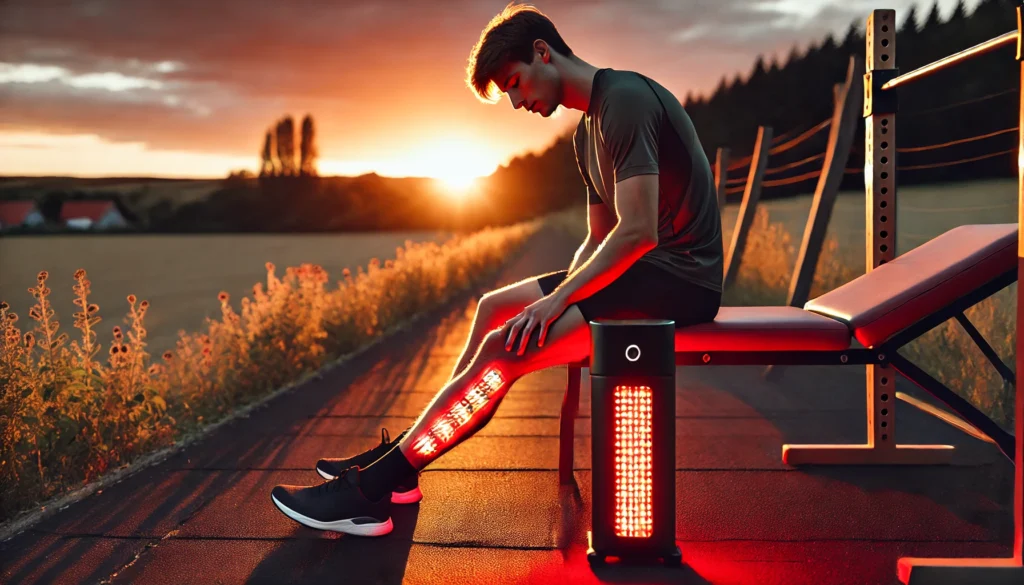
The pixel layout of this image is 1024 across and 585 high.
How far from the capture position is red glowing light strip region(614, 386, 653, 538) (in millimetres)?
2547

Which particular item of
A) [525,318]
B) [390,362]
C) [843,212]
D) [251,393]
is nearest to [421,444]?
[525,318]

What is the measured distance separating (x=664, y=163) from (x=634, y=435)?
96 cm

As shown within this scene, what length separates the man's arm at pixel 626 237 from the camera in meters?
2.61

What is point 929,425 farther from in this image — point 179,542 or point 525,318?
point 179,542

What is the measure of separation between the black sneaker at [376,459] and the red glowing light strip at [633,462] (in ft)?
3.17

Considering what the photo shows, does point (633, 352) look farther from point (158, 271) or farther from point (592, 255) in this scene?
point (158, 271)

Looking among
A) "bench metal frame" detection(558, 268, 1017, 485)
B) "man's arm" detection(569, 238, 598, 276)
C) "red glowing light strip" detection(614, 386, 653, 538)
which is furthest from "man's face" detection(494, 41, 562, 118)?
"red glowing light strip" detection(614, 386, 653, 538)

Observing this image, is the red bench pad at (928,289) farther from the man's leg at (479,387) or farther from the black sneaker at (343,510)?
the black sneaker at (343,510)

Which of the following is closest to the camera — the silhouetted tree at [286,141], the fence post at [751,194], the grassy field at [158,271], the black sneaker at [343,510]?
the black sneaker at [343,510]

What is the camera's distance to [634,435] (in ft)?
8.41

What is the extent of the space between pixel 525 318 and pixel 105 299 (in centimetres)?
1977

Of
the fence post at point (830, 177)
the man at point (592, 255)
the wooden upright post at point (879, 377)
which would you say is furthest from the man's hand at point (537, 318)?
the fence post at point (830, 177)

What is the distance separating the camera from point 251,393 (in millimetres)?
5863

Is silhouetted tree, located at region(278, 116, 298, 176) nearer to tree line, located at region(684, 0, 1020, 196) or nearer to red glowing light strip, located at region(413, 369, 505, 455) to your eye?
tree line, located at region(684, 0, 1020, 196)
